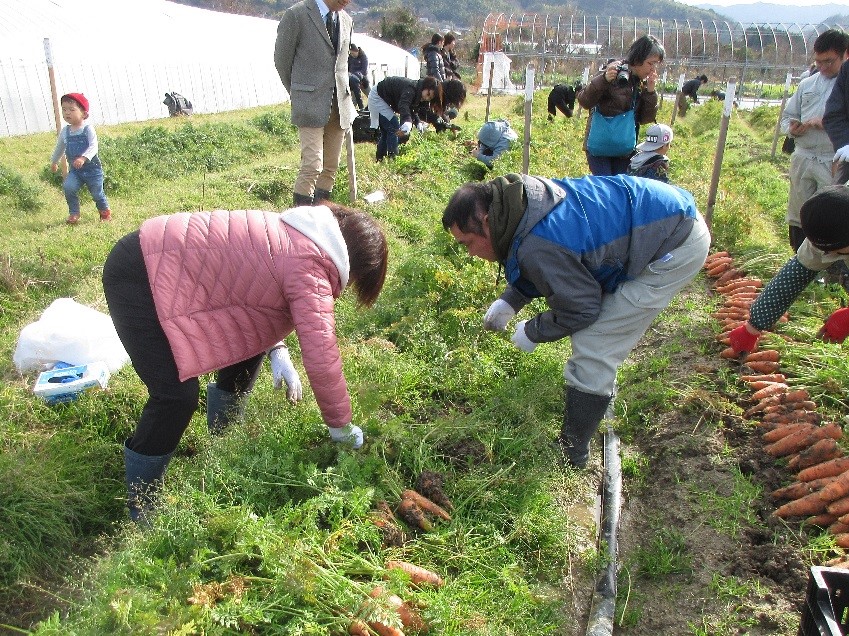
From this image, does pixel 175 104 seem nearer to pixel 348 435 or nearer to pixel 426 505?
pixel 348 435

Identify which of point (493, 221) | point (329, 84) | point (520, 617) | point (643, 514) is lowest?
point (643, 514)

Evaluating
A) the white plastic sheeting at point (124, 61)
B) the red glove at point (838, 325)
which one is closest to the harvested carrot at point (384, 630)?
the red glove at point (838, 325)

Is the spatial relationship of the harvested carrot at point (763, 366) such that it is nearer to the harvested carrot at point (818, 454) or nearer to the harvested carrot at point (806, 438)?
the harvested carrot at point (806, 438)

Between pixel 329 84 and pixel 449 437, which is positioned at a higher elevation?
pixel 329 84

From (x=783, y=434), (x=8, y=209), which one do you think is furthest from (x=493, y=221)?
(x=8, y=209)

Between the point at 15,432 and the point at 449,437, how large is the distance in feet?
6.81

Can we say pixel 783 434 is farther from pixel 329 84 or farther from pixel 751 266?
pixel 329 84

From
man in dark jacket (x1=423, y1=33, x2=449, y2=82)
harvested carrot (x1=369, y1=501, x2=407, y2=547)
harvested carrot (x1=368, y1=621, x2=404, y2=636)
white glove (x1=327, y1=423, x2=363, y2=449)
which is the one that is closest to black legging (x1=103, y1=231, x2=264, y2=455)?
white glove (x1=327, y1=423, x2=363, y2=449)

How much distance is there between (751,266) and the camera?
5.55m

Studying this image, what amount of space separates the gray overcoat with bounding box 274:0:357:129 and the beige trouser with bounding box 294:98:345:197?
0.38 feet

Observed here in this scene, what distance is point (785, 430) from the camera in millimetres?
3336

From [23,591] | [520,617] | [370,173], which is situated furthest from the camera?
[370,173]

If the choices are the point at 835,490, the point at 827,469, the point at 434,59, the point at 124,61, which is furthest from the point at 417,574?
the point at 124,61

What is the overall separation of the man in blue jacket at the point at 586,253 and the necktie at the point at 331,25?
3380 mm
